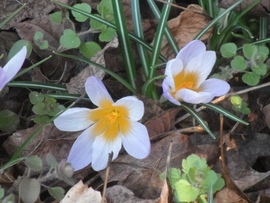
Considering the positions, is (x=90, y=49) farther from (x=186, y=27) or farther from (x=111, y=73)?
(x=186, y=27)

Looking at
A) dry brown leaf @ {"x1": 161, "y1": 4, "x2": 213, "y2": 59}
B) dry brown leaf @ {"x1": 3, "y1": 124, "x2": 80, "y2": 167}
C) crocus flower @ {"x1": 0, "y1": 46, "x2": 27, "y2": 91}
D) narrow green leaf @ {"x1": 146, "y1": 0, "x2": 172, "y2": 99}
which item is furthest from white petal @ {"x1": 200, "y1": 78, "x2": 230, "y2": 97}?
crocus flower @ {"x1": 0, "y1": 46, "x2": 27, "y2": 91}

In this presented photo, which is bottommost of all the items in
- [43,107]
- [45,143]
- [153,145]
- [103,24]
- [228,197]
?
[228,197]

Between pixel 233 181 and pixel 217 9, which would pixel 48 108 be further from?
pixel 217 9

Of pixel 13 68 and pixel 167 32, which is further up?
pixel 13 68

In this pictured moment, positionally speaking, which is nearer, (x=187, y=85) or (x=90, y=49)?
(x=187, y=85)

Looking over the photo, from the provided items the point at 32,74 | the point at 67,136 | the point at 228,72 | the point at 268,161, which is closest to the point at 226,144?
the point at 268,161

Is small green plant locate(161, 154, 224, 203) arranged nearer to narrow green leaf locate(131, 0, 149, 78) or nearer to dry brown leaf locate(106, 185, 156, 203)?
dry brown leaf locate(106, 185, 156, 203)

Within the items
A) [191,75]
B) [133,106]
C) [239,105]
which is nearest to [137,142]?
[133,106]
